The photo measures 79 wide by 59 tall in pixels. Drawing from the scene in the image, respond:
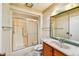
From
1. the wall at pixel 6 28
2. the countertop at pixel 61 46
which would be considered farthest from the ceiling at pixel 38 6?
the countertop at pixel 61 46

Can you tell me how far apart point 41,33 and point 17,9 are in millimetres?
465

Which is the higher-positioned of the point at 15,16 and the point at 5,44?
the point at 15,16

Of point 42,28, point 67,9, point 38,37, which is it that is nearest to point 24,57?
point 38,37

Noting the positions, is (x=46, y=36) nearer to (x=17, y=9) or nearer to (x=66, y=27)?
(x=66, y=27)

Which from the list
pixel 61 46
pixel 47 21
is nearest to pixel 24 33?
pixel 47 21

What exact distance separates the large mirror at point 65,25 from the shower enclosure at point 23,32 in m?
0.26

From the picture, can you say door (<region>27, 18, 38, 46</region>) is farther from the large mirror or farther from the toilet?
the large mirror

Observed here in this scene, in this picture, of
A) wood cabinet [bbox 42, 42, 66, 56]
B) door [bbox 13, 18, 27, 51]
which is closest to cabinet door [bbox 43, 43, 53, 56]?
wood cabinet [bbox 42, 42, 66, 56]

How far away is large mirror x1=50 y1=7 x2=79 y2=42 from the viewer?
133 cm

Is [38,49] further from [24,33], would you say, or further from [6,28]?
[6,28]

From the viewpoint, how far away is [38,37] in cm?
137

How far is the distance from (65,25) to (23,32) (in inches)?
24.6

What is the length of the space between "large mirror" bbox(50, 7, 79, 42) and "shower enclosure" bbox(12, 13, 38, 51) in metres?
0.26

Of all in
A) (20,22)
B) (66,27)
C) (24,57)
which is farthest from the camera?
→ (66,27)
